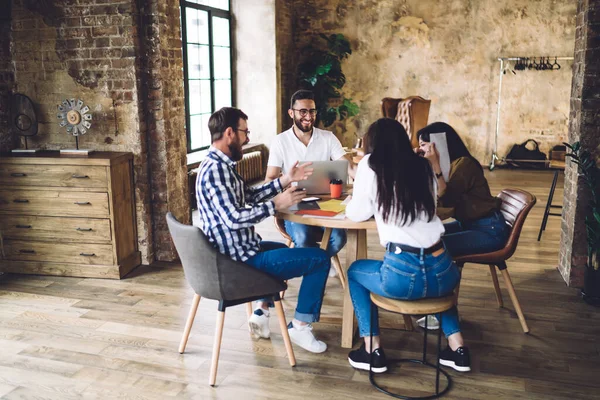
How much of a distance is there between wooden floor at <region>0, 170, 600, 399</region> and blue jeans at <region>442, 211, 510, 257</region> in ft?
1.79

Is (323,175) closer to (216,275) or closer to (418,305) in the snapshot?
(216,275)

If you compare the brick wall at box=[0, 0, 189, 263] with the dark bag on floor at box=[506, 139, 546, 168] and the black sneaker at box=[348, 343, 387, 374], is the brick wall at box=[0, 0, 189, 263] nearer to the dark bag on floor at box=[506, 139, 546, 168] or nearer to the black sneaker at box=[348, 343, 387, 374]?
the black sneaker at box=[348, 343, 387, 374]

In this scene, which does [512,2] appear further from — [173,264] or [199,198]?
[199,198]

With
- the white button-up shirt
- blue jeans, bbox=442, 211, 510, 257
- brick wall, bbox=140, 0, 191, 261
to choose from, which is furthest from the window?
blue jeans, bbox=442, 211, 510, 257

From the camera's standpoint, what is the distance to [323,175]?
3609 millimetres

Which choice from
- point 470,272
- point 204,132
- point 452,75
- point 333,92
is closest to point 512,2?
point 452,75

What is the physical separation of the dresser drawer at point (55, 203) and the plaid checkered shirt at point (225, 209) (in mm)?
1810

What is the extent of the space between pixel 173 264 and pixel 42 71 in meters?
1.96

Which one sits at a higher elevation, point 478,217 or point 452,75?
point 452,75

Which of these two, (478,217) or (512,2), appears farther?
(512,2)

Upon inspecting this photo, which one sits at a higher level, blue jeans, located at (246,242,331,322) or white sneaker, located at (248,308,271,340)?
blue jeans, located at (246,242,331,322)

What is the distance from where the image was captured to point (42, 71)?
15.9 ft

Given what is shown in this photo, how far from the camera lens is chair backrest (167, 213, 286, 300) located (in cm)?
285

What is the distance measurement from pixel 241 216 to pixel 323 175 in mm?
826
